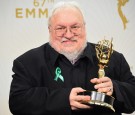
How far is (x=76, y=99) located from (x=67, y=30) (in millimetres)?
339

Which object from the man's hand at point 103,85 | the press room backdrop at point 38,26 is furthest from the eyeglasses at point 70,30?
the press room backdrop at point 38,26

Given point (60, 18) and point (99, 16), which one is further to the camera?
point (99, 16)

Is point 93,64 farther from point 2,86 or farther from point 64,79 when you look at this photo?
point 2,86

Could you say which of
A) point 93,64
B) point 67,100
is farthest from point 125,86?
point 67,100

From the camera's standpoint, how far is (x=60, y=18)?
1.43 m

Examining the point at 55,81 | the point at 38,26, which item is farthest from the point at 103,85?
the point at 38,26

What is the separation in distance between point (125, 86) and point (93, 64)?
185 mm

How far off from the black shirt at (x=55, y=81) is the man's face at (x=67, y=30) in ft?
0.17

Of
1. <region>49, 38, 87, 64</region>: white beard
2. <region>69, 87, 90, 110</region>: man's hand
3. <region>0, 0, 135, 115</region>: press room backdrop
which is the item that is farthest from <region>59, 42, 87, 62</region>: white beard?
<region>0, 0, 135, 115</region>: press room backdrop

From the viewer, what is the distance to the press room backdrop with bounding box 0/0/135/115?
2.44 m

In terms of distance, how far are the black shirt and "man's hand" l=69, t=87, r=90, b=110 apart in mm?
20

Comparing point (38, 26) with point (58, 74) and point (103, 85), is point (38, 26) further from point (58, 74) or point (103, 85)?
point (103, 85)

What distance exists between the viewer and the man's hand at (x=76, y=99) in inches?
47.9

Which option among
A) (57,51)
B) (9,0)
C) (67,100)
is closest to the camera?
(67,100)
